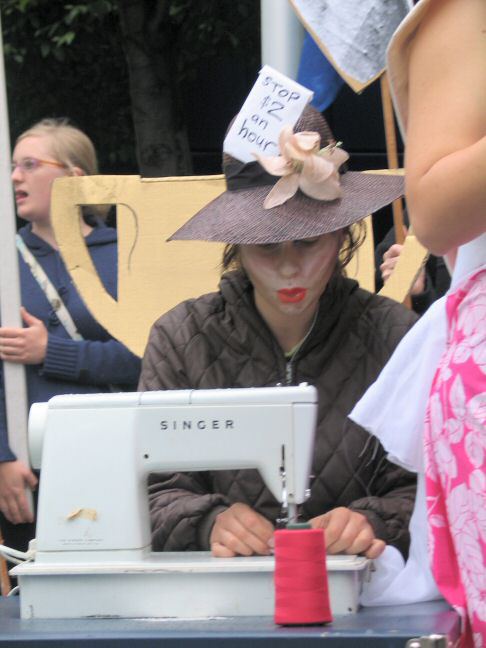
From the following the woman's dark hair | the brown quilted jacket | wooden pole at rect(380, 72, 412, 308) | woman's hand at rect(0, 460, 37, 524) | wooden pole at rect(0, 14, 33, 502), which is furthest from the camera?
wooden pole at rect(380, 72, 412, 308)

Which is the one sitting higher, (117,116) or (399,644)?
(117,116)

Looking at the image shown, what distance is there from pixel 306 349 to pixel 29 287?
1.27 meters

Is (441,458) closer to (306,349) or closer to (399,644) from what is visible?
(399,644)

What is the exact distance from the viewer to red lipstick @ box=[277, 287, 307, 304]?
243 centimetres

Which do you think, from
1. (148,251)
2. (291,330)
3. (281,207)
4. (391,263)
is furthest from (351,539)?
(148,251)

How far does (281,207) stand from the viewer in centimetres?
242

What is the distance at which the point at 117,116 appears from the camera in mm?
8422

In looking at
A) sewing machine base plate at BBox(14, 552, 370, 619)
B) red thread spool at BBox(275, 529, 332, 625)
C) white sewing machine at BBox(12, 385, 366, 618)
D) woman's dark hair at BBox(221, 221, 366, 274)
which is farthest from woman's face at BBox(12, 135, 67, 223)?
red thread spool at BBox(275, 529, 332, 625)

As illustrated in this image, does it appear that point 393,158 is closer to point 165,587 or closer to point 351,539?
point 351,539

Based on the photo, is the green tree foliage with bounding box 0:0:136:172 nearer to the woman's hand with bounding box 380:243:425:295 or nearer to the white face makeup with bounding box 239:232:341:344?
the woman's hand with bounding box 380:243:425:295

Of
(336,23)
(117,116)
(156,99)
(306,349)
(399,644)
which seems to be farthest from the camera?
(117,116)

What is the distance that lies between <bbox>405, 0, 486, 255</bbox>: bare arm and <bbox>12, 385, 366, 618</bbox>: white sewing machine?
45 centimetres

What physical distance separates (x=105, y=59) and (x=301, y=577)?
6974 millimetres

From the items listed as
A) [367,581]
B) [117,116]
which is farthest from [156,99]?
[367,581]
